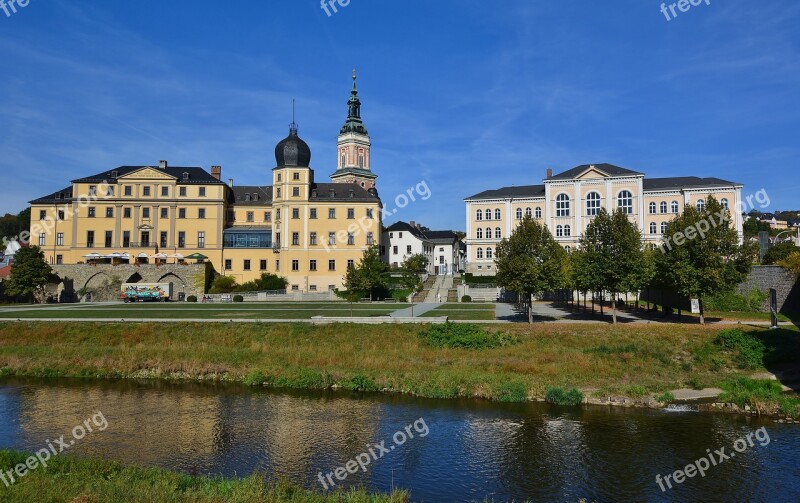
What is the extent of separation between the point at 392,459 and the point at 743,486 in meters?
10.0

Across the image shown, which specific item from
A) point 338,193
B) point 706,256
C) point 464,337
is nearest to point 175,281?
point 338,193

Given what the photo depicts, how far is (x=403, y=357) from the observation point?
30156 millimetres

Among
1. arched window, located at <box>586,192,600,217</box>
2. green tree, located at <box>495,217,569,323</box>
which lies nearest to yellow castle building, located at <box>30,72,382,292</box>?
arched window, located at <box>586,192,600,217</box>

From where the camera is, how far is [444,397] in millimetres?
24891

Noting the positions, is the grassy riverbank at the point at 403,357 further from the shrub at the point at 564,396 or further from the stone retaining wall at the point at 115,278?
the stone retaining wall at the point at 115,278

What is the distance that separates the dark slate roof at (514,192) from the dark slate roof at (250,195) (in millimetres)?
29800

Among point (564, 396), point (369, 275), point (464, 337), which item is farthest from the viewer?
point (369, 275)

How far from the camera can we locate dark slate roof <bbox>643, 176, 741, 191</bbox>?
7262 centimetres

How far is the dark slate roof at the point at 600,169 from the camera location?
74.3 meters

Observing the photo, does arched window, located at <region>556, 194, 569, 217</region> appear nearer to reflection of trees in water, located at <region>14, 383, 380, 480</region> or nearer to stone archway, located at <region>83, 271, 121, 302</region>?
stone archway, located at <region>83, 271, 121, 302</region>

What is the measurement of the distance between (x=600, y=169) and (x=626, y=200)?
18.1 ft

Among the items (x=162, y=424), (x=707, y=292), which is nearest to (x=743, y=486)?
(x=162, y=424)

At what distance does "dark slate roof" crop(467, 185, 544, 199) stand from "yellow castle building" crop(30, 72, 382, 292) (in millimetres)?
18877

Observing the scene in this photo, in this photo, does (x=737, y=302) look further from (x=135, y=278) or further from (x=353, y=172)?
(x=353, y=172)
